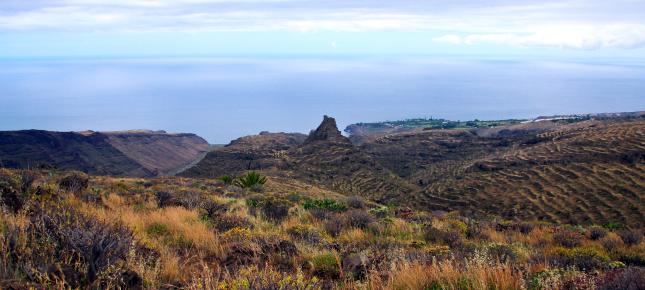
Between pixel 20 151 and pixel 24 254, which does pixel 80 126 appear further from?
pixel 24 254

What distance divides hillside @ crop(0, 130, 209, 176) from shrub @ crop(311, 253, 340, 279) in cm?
4736

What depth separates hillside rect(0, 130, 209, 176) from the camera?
176 ft

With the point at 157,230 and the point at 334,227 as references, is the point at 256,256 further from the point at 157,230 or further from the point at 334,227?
the point at 334,227

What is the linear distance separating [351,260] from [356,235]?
2886 mm

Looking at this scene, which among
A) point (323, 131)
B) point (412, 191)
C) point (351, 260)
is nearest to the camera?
point (351, 260)

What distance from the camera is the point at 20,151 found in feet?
179

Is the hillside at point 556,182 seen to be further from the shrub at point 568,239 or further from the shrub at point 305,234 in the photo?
the shrub at point 305,234

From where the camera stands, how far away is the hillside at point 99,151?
53531 millimetres

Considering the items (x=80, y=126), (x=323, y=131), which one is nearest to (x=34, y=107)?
(x=80, y=126)

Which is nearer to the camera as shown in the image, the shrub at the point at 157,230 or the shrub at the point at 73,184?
the shrub at the point at 157,230

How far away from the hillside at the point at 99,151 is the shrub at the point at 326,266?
4736 centimetres

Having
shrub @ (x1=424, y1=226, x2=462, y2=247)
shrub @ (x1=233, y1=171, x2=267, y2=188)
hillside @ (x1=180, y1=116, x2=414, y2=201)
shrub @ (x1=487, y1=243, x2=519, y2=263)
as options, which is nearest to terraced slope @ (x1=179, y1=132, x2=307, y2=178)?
hillside @ (x1=180, y1=116, x2=414, y2=201)

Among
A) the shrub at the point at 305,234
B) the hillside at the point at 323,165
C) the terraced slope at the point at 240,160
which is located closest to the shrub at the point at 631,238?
the shrub at the point at 305,234

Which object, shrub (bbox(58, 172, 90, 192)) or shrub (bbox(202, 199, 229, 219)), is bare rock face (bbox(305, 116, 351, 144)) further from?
shrub (bbox(202, 199, 229, 219))
